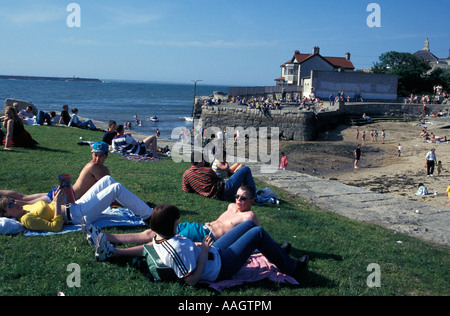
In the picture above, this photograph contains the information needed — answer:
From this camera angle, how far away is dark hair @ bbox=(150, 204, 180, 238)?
361 centimetres

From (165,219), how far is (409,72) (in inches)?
2200

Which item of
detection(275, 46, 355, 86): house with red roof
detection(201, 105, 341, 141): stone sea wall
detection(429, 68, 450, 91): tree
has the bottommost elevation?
detection(201, 105, 341, 141): stone sea wall

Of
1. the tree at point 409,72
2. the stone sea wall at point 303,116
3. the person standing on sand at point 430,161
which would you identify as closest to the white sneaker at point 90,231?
the person standing on sand at point 430,161

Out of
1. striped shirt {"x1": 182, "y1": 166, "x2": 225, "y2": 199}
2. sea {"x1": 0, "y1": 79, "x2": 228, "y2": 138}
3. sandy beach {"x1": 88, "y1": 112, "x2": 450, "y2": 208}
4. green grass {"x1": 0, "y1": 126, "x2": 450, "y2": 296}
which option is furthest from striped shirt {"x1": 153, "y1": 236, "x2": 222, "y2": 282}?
sea {"x1": 0, "y1": 79, "x2": 228, "y2": 138}

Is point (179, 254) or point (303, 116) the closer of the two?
point (179, 254)

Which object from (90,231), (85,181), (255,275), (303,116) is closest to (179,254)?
(255,275)

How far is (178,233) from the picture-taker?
4.57 metres

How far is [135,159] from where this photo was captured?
1046 centimetres

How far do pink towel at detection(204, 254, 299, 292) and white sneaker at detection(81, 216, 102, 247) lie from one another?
1.41 metres

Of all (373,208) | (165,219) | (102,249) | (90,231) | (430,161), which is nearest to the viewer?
(165,219)

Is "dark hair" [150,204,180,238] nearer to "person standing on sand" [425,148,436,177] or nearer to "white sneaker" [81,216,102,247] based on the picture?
"white sneaker" [81,216,102,247]

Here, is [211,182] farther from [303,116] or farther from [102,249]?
[303,116]
